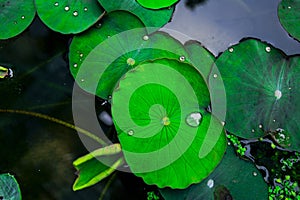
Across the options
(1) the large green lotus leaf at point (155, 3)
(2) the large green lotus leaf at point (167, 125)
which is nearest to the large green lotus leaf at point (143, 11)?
(1) the large green lotus leaf at point (155, 3)

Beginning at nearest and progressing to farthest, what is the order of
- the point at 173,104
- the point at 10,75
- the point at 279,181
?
the point at 173,104 → the point at 279,181 → the point at 10,75

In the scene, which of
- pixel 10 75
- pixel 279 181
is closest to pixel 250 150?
pixel 279 181

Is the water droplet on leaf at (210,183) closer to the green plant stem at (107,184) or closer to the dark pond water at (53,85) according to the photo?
the dark pond water at (53,85)

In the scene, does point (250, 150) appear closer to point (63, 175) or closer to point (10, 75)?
point (63, 175)

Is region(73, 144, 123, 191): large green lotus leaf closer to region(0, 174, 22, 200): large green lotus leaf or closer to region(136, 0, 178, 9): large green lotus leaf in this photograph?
region(0, 174, 22, 200): large green lotus leaf

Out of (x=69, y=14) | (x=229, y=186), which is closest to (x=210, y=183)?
(x=229, y=186)

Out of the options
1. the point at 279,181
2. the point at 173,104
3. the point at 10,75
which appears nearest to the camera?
the point at 173,104
